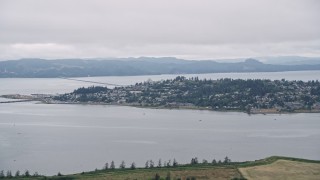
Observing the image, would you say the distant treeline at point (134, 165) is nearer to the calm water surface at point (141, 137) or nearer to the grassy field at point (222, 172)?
the grassy field at point (222, 172)

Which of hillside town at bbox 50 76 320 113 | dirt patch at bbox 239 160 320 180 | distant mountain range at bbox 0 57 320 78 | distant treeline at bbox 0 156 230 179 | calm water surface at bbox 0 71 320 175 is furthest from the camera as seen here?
distant mountain range at bbox 0 57 320 78

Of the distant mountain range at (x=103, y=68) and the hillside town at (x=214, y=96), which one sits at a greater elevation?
the distant mountain range at (x=103, y=68)

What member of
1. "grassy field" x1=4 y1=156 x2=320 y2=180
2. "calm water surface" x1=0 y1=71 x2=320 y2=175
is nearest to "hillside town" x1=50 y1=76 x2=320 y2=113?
"calm water surface" x1=0 y1=71 x2=320 y2=175

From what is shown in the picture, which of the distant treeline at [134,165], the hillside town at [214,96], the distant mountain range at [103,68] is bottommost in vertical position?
the distant treeline at [134,165]

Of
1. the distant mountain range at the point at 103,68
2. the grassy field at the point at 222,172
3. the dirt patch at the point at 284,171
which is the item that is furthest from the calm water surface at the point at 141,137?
the distant mountain range at the point at 103,68

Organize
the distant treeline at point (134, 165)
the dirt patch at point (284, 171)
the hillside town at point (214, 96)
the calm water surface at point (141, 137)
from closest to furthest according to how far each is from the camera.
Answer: the dirt patch at point (284, 171), the distant treeline at point (134, 165), the calm water surface at point (141, 137), the hillside town at point (214, 96)

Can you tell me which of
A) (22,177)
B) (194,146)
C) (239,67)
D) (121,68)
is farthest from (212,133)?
(239,67)

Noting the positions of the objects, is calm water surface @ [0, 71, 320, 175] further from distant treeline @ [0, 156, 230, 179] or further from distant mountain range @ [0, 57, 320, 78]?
distant mountain range @ [0, 57, 320, 78]

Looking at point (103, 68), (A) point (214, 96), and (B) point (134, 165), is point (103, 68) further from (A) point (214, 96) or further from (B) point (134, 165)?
(B) point (134, 165)
